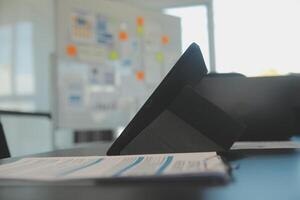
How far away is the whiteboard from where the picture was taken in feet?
9.72

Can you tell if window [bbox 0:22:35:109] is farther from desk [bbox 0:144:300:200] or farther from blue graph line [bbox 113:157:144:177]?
desk [bbox 0:144:300:200]

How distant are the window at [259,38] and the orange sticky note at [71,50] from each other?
6.50 feet

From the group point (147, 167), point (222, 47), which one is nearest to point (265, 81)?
point (147, 167)

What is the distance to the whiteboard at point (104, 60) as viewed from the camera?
9.72ft

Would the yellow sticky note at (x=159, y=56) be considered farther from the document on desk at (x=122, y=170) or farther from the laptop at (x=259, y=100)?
the document on desk at (x=122, y=170)

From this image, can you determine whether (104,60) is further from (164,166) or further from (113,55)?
(164,166)

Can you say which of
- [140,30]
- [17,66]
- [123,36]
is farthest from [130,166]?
[17,66]

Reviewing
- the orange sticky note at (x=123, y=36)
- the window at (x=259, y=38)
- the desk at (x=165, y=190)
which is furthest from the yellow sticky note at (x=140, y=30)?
the desk at (x=165, y=190)

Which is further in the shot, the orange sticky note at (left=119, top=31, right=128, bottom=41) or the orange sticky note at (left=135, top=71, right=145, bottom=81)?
the orange sticky note at (left=135, top=71, right=145, bottom=81)

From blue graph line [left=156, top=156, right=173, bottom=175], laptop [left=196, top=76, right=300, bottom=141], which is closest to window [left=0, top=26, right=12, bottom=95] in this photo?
laptop [left=196, top=76, right=300, bottom=141]

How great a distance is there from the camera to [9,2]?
12.0 ft

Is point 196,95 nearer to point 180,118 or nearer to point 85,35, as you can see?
point 180,118

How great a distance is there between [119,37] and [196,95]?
255 centimetres

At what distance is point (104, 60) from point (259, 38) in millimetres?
1942
